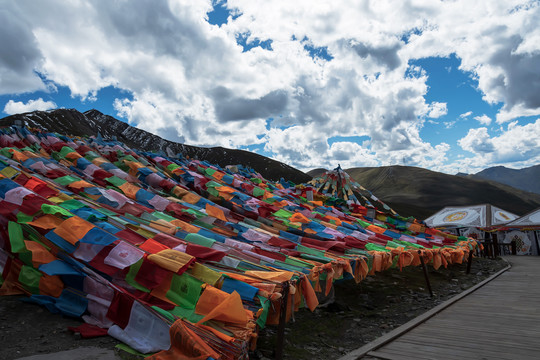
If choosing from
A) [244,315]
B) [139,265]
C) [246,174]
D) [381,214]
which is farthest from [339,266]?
[246,174]

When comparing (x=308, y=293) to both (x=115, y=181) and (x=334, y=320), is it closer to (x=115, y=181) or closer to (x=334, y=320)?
(x=334, y=320)

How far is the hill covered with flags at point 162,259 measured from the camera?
13.7 feet

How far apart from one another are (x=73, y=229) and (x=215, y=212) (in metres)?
3.19

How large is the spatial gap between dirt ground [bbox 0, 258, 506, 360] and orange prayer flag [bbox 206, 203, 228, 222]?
8.12 ft

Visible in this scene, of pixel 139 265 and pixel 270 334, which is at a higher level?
pixel 139 265

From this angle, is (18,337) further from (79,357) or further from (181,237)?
(181,237)

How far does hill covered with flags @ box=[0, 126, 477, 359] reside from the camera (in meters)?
4.17

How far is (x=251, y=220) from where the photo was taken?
327 inches

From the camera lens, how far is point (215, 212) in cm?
779

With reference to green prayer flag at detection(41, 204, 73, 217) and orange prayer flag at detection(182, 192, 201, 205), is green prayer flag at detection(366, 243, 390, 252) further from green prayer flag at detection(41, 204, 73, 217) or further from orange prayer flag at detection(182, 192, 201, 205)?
green prayer flag at detection(41, 204, 73, 217)

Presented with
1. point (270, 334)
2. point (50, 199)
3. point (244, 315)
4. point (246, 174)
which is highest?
point (246, 174)

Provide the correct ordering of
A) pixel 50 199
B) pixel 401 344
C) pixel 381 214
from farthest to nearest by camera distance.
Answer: pixel 381 214 → pixel 50 199 → pixel 401 344

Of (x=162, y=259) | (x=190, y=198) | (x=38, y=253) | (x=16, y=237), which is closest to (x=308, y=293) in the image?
(x=162, y=259)

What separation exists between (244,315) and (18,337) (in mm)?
2735
